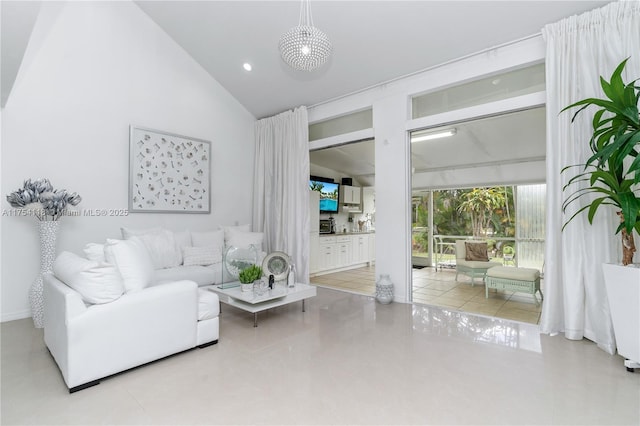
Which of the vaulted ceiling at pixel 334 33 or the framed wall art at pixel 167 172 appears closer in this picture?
the vaulted ceiling at pixel 334 33

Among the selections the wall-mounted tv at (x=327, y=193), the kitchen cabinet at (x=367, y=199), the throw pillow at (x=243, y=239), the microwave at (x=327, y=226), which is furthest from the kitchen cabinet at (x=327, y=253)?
the kitchen cabinet at (x=367, y=199)

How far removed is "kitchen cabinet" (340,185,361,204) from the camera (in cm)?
763

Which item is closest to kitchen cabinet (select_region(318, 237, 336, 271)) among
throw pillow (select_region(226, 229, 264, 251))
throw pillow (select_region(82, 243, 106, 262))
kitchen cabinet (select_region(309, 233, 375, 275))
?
kitchen cabinet (select_region(309, 233, 375, 275))

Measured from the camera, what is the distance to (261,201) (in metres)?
5.79

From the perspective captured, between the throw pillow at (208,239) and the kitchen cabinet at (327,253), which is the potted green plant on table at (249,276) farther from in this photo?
the kitchen cabinet at (327,253)

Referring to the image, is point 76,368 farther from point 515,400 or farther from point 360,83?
point 360,83

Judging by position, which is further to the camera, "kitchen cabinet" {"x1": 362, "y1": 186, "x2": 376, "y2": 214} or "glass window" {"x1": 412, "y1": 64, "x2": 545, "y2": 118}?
"kitchen cabinet" {"x1": 362, "y1": 186, "x2": 376, "y2": 214}

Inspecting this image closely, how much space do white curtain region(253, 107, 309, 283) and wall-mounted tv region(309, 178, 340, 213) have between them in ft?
4.32

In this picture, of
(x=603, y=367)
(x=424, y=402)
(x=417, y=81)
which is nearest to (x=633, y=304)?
(x=603, y=367)

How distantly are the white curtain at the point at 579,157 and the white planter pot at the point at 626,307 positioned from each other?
1.19 feet

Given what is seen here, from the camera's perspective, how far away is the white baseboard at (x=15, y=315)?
3467 mm

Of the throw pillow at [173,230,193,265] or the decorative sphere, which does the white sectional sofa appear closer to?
the throw pillow at [173,230,193,265]

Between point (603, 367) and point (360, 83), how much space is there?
3.97 meters

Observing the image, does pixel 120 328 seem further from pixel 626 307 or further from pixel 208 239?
pixel 626 307
